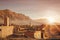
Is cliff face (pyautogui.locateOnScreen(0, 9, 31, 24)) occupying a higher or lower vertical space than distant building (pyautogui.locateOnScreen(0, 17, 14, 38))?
higher

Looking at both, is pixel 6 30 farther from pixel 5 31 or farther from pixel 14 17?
pixel 14 17

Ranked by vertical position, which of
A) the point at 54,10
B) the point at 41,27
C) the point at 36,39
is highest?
the point at 54,10

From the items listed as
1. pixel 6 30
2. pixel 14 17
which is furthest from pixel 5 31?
pixel 14 17

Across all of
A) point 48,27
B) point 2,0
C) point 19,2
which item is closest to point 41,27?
point 48,27

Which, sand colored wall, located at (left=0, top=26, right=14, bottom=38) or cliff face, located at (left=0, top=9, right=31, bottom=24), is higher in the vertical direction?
cliff face, located at (left=0, top=9, right=31, bottom=24)

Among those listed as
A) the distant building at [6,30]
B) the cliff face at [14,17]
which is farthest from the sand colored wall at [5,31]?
the cliff face at [14,17]

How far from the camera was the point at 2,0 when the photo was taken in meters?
3.71

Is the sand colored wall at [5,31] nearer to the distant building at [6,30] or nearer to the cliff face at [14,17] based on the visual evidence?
the distant building at [6,30]

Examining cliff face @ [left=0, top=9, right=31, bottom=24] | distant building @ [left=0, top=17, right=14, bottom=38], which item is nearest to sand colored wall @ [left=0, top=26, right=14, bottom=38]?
distant building @ [left=0, top=17, right=14, bottom=38]

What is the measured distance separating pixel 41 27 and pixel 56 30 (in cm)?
30

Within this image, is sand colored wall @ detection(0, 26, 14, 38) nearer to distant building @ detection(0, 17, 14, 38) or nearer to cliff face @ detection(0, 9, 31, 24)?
distant building @ detection(0, 17, 14, 38)

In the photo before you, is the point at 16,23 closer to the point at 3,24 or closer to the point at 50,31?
Answer: the point at 3,24

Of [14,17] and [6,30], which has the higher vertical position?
[14,17]

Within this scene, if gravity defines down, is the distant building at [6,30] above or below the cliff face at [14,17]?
below
